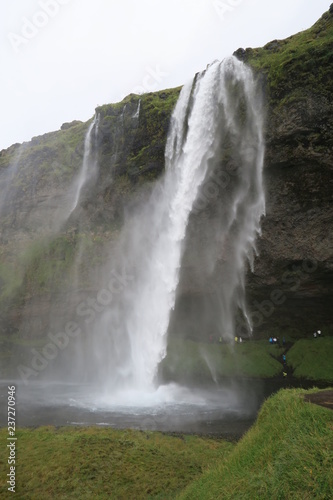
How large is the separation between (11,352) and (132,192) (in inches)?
1086

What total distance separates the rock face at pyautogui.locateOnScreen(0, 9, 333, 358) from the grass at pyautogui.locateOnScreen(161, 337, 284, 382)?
2.30 meters

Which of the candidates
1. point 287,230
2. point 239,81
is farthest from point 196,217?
point 239,81

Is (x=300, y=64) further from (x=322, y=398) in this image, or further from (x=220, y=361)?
(x=220, y=361)

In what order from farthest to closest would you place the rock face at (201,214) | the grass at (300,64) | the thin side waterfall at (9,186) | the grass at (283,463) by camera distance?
1. the thin side waterfall at (9,186)
2. the rock face at (201,214)
3. the grass at (300,64)
4. the grass at (283,463)

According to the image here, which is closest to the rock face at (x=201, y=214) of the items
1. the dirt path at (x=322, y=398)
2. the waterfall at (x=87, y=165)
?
the waterfall at (x=87, y=165)

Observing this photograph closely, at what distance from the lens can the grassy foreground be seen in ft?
23.8

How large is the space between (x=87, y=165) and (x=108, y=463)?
145ft

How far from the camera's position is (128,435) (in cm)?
1697

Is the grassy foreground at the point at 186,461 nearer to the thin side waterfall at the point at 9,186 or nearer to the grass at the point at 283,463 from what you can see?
the grass at the point at 283,463

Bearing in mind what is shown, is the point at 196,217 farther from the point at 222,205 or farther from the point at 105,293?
the point at 105,293

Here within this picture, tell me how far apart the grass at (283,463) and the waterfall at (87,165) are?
146 feet

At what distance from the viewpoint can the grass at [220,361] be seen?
35.8 m

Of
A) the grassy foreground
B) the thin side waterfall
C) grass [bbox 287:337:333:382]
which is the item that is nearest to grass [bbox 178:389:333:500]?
the grassy foreground

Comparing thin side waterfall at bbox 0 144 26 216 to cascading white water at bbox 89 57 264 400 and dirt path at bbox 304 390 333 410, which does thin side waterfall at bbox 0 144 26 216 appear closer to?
cascading white water at bbox 89 57 264 400
